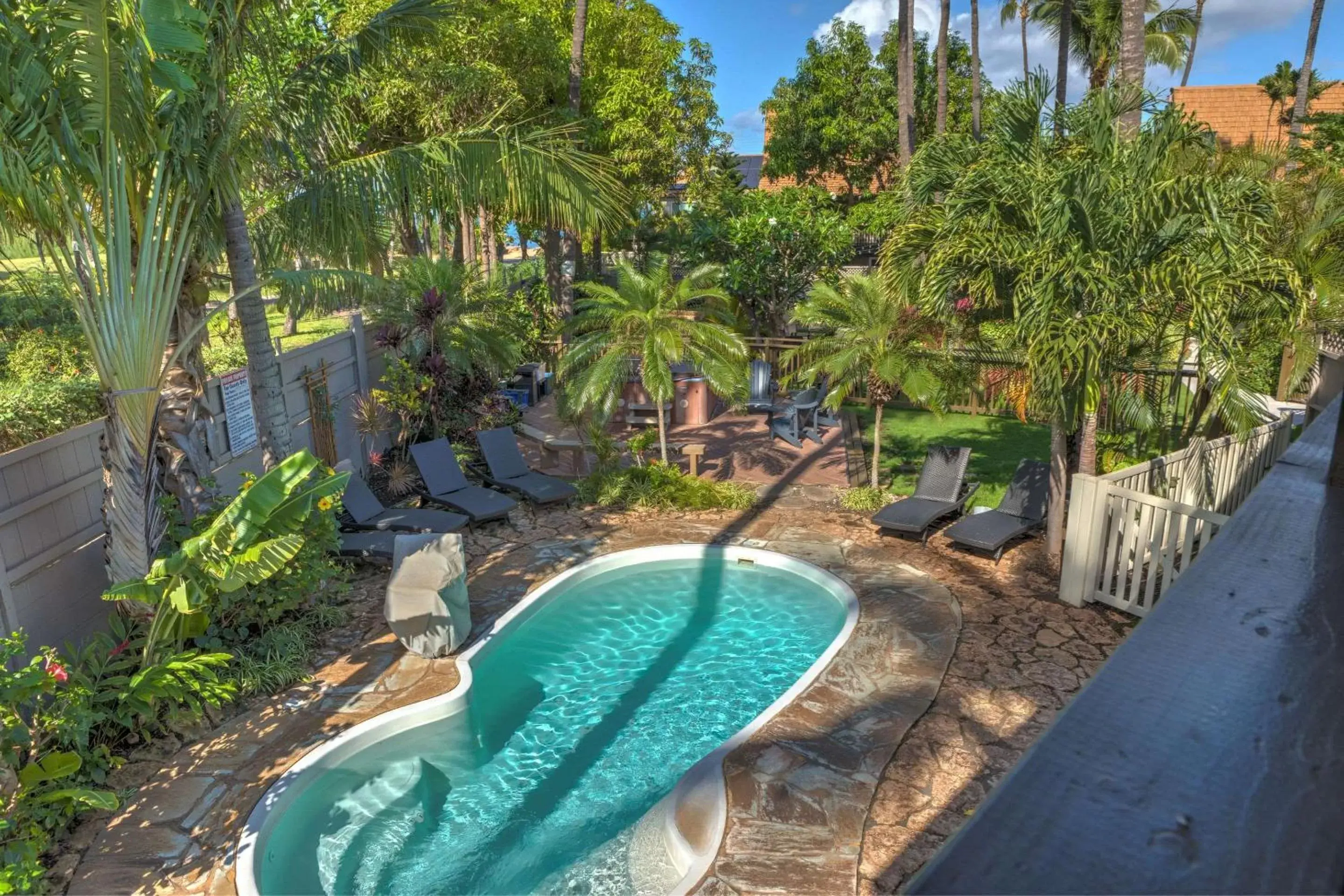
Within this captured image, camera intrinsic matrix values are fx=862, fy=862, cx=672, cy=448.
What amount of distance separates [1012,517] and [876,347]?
3068 millimetres

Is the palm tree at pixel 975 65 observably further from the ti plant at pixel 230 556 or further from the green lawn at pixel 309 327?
the ti plant at pixel 230 556

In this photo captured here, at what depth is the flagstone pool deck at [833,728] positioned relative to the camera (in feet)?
19.5

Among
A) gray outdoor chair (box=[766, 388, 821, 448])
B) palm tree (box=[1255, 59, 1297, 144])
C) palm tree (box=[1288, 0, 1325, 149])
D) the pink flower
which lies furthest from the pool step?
palm tree (box=[1255, 59, 1297, 144])

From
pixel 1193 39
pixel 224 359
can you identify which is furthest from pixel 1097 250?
pixel 1193 39

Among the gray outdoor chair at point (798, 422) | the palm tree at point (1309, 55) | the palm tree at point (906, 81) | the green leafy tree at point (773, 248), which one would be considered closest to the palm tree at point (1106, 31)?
the palm tree at point (1309, 55)

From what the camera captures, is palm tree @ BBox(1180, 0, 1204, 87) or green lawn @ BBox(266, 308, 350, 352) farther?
Result: palm tree @ BBox(1180, 0, 1204, 87)

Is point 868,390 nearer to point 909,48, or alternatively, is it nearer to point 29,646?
point 29,646

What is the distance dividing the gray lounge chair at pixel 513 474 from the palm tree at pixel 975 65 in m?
23.4

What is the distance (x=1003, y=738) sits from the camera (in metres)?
7.17

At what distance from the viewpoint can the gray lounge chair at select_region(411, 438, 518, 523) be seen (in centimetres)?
1223

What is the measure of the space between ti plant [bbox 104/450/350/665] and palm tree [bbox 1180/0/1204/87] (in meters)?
47.1

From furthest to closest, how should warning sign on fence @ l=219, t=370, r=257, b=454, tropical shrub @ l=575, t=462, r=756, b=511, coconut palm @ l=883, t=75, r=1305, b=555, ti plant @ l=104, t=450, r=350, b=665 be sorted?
tropical shrub @ l=575, t=462, r=756, b=511, warning sign on fence @ l=219, t=370, r=257, b=454, coconut palm @ l=883, t=75, r=1305, b=555, ti plant @ l=104, t=450, r=350, b=665

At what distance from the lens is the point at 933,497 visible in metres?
12.3

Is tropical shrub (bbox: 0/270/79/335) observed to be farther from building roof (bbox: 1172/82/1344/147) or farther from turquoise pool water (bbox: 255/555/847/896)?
building roof (bbox: 1172/82/1344/147)
